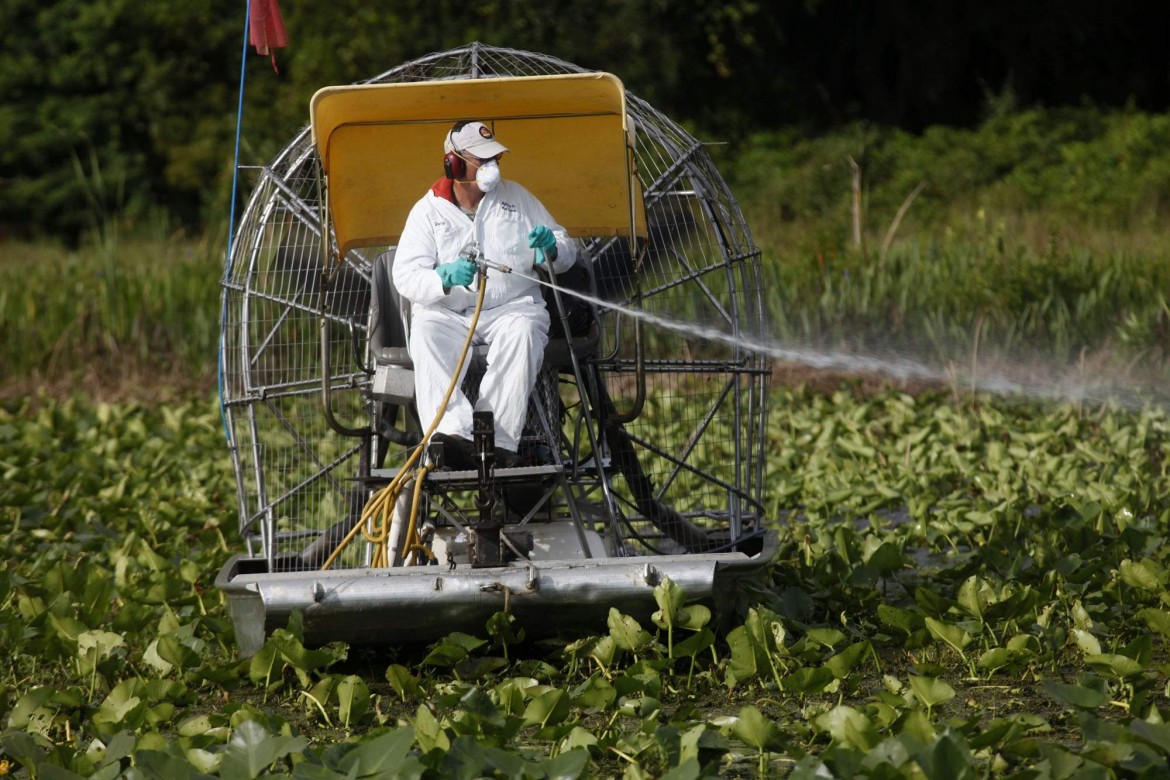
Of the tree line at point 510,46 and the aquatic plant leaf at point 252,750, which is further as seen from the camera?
the tree line at point 510,46

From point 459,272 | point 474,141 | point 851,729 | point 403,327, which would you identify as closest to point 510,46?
point 403,327

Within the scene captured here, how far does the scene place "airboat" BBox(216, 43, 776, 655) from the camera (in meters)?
5.28

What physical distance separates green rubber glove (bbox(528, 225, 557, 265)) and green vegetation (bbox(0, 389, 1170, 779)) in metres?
1.40

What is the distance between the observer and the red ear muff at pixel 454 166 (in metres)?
6.10

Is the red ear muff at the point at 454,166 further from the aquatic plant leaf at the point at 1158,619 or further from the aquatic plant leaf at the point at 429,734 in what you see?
the aquatic plant leaf at the point at 1158,619

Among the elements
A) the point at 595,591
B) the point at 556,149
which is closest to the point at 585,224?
the point at 556,149

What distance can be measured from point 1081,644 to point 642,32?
18.9 metres

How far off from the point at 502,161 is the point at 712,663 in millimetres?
2392

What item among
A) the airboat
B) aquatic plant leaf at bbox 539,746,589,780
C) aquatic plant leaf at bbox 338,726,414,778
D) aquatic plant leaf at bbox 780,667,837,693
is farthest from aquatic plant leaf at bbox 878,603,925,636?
aquatic plant leaf at bbox 338,726,414,778

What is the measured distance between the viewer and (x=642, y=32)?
23.0 meters

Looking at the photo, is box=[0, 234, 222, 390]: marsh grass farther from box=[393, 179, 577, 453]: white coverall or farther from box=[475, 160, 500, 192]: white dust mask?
box=[475, 160, 500, 192]: white dust mask

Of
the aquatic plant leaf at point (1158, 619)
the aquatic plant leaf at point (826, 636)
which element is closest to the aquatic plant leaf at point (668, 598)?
the aquatic plant leaf at point (826, 636)

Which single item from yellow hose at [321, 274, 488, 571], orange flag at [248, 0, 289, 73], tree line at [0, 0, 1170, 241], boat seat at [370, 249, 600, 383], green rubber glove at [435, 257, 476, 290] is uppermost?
tree line at [0, 0, 1170, 241]

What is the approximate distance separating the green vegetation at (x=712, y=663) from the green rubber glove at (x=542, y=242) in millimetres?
1400
